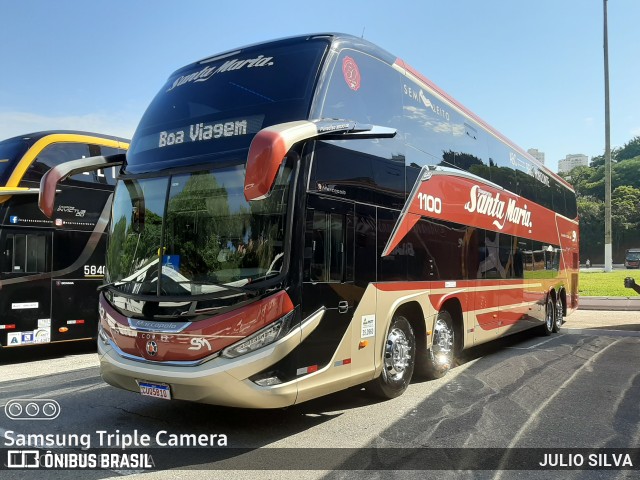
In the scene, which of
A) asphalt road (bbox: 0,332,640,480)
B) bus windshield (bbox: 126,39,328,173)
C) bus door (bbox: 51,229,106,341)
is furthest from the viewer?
bus door (bbox: 51,229,106,341)

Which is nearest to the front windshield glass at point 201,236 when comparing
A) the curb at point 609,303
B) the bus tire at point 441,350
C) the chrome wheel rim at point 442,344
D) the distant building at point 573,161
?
the bus tire at point 441,350

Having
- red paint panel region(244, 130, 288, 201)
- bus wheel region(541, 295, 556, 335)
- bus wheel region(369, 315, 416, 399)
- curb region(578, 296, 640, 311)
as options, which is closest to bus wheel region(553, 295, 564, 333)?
bus wheel region(541, 295, 556, 335)

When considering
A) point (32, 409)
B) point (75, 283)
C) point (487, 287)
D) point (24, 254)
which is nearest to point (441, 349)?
point (487, 287)

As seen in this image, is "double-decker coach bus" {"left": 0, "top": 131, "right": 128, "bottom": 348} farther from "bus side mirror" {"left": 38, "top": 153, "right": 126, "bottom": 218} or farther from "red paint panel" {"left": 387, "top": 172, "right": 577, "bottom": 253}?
"red paint panel" {"left": 387, "top": 172, "right": 577, "bottom": 253}

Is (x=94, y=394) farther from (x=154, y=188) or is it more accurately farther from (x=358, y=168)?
(x=358, y=168)

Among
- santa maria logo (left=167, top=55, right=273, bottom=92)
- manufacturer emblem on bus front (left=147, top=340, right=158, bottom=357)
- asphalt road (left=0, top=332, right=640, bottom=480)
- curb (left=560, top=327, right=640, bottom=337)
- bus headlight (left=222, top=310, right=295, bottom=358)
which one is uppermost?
santa maria logo (left=167, top=55, right=273, bottom=92)

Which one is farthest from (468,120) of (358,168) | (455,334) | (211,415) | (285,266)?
(211,415)

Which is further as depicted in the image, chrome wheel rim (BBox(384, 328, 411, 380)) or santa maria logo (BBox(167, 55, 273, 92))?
chrome wheel rim (BBox(384, 328, 411, 380))

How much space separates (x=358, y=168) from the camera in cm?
619

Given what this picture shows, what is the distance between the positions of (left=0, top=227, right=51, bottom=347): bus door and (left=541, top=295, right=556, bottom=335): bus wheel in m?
10.9

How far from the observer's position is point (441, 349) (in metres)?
8.20

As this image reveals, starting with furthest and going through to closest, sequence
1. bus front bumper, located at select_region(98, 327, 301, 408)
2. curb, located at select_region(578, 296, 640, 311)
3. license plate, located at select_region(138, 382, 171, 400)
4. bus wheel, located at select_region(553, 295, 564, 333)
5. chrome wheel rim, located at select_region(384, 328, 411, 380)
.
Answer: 1. curb, located at select_region(578, 296, 640, 311)
2. bus wheel, located at select_region(553, 295, 564, 333)
3. chrome wheel rim, located at select_region(384, 328, 411, 380)
4. license plate, located at select_region(138, 382, 171, 400)
5. bus front bumper, located at select_region(98, 327, 301, 408)

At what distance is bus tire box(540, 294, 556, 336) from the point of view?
13391 mm

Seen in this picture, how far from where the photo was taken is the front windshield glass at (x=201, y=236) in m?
5.14
